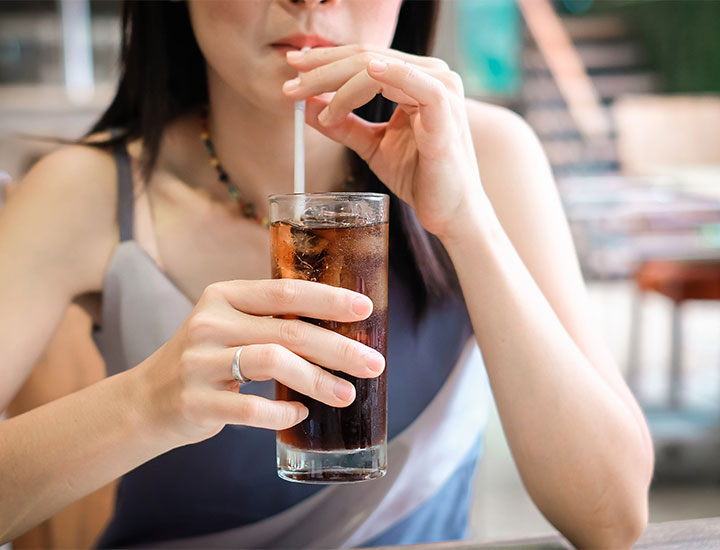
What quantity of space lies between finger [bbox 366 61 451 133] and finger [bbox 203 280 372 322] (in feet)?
0.92

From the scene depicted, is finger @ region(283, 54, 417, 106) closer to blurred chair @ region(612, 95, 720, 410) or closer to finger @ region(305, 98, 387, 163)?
finger @ region(305, 98, 387, 163)

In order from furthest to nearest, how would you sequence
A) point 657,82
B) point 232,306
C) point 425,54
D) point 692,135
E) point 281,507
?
point 657,82, point 692,135, point 425,54, point 281,507, point 232,306

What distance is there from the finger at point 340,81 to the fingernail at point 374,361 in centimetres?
36

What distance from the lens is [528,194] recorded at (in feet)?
4.70

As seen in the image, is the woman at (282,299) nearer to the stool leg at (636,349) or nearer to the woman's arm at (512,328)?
the woman's arm at (512,328)

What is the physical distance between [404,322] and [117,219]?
553 millimetres

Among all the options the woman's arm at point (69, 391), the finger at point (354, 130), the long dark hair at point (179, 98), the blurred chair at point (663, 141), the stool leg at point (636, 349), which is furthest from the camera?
the blurred chair at point (663, 141)

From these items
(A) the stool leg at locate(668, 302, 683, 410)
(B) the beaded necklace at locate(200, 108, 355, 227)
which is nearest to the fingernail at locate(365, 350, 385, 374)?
(B) the beaded necklace at locate(200, 108, 355, 227)

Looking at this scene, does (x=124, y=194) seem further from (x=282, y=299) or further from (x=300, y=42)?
(x=282, y=299)

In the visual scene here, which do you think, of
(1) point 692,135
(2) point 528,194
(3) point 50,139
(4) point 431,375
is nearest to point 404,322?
(4) point 431,375

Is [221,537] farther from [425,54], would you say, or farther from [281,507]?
[425,54]

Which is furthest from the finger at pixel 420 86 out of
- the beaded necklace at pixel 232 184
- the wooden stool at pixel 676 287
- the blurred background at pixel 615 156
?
the wooden stool at pixel 676 287

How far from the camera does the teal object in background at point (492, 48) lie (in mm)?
5719

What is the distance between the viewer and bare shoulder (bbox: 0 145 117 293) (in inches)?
54.3
